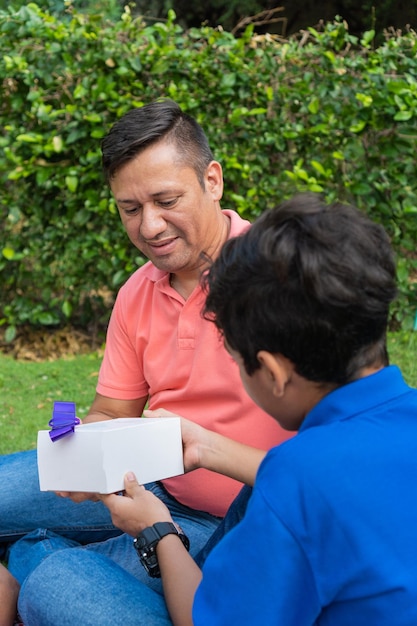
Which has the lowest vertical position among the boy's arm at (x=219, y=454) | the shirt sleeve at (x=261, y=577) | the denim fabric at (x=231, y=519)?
the denim fabric at (x=231, y=519)

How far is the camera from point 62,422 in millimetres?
1918

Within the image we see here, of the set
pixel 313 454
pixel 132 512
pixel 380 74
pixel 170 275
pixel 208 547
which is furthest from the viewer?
pixel 380 74

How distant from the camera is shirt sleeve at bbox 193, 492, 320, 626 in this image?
122 cm

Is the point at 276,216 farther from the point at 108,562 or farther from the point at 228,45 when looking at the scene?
the point at 228,45

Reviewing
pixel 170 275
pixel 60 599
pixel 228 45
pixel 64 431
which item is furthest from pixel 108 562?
pixel 228 45

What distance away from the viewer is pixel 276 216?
1374 mm

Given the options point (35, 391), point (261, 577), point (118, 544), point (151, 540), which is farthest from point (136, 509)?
point (35, 391)

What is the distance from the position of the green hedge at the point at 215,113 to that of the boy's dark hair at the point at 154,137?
7.69 ft

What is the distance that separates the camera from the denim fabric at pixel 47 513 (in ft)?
7.75

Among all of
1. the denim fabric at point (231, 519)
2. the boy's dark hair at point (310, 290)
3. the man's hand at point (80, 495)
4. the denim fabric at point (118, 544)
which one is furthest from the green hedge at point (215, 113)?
the boy's dark hair at point (310, 290)

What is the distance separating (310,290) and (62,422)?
0.88 metres

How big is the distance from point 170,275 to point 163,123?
454 mm

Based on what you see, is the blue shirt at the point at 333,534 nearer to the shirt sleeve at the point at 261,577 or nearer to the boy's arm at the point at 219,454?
the shirt sleeve at the point at 261,577

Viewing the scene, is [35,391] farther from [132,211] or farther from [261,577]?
[261,577]
